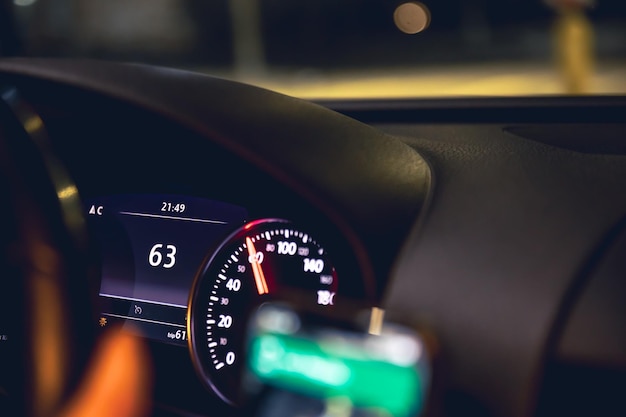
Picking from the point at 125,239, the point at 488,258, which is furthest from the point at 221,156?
the point at 488,258

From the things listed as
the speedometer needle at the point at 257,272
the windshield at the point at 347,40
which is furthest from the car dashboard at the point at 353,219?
the windshield at the point at 347,40

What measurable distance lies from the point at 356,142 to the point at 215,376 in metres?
0.63

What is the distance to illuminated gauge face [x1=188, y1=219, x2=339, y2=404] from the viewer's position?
194 centimetres

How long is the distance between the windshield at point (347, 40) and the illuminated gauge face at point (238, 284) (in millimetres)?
12325

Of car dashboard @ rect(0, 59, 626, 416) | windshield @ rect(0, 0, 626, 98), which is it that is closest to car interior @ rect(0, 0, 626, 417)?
car dashboard @ rect(0, 59, 626, 416)

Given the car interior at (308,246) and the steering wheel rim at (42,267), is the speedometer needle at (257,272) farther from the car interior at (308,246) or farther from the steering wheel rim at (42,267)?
the steering wheel rim at (42,267)

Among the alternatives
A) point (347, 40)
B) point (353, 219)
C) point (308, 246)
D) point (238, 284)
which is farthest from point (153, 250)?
point (347, 40)

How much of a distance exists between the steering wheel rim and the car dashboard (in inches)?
0.5

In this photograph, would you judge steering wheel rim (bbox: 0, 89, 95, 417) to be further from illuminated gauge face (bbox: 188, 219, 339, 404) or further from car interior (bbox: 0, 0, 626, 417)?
illuminated gauge face (bbox: 188, 219, 339, 404)

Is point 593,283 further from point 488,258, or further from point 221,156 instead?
point 221,156

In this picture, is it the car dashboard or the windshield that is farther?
the windshield

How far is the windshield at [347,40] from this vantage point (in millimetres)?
16688

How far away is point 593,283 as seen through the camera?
148 centimetres

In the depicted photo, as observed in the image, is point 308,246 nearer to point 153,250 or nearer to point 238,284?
point 238,284
